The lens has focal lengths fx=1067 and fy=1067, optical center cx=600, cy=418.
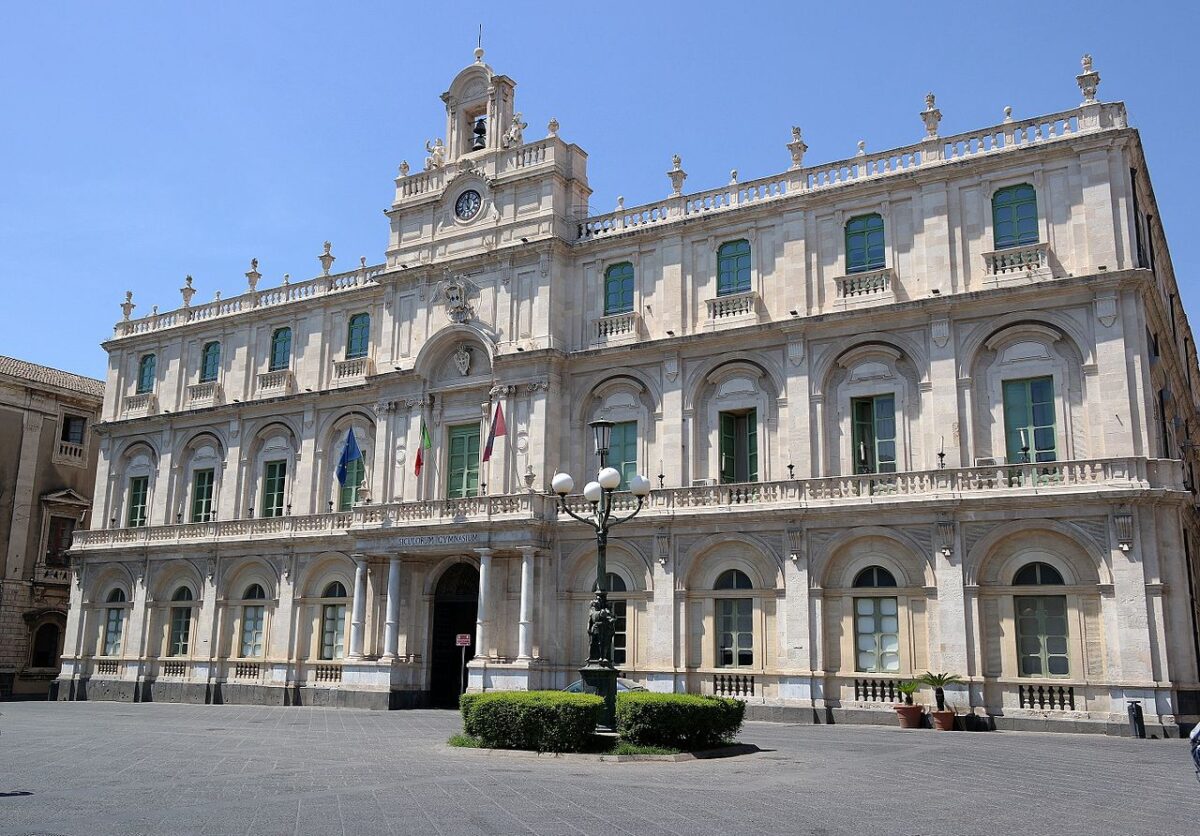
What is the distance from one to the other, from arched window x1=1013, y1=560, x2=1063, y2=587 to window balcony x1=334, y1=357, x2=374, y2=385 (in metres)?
23.7

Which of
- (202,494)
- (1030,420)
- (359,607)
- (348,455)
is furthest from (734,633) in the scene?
(202,494)

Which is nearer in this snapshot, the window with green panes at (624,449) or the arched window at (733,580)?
the arched window at (733,580)

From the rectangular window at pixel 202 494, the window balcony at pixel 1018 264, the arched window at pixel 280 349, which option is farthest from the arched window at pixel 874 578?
the rectangular window at pixel 202 494

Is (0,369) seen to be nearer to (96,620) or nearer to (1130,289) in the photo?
(96,620)

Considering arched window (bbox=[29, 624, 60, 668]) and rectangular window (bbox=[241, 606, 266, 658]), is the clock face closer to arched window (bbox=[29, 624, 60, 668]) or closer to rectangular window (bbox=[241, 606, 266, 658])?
rectangular window (bbox=[241, 606, 266, 658])

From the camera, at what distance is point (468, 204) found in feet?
127

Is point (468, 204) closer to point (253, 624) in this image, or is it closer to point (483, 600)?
point (483, 600)

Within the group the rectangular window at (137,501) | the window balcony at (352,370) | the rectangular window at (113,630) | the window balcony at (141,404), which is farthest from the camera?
the window balcony at (141,404)

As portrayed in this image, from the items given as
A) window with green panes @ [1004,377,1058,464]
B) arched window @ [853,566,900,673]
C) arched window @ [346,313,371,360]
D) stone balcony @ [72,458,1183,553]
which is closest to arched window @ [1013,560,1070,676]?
stone balcony @ [72,458,1183,553]

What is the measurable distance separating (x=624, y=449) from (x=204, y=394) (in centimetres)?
2042

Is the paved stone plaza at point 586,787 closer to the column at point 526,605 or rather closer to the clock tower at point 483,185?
the column at point 526,605

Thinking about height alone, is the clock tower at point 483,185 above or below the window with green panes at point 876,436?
above

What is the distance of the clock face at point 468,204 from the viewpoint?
3844 cm

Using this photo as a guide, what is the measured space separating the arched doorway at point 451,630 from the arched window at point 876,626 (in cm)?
1321
